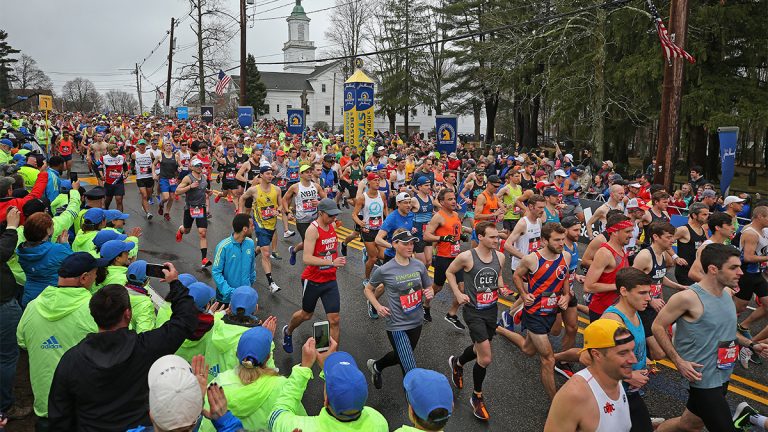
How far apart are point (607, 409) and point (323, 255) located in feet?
12.6

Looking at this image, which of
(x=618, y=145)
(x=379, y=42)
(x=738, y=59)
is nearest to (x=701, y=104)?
(x=738, y=59)

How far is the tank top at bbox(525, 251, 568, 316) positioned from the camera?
519 centimetres

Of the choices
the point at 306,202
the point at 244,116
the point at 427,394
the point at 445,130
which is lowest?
the point at 427,394

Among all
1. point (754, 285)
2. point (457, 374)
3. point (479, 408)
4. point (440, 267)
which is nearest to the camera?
point (479, 408)

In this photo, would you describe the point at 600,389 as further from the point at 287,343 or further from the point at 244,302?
the point at 287,343

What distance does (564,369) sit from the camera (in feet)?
19.2

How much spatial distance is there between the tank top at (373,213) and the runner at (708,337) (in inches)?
201

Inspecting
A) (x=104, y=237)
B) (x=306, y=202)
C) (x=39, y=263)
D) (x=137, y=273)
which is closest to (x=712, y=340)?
(x=137, y=273)

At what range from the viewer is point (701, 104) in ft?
65.5

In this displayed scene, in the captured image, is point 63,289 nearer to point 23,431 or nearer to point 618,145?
point 23,431

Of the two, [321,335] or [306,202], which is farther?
[306,202]

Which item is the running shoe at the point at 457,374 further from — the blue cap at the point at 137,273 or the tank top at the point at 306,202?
the tank top at the point at 306,202

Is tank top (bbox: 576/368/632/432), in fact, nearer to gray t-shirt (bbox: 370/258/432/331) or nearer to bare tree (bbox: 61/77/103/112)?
gray t-shirt (bbox: 370/258/432/331)

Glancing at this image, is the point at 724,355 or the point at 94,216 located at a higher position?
the point at 94,216
